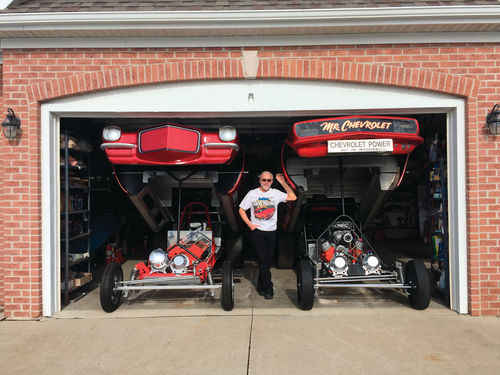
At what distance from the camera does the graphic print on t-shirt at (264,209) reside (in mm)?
4695

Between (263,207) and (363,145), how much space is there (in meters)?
1.59

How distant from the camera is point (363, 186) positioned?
20.2 feet

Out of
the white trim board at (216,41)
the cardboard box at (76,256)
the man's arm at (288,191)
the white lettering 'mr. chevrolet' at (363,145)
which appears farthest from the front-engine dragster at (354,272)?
the cardboard box at (76,256)

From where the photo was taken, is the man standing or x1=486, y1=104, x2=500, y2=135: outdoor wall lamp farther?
the man standing

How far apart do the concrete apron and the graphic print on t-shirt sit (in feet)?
4.13

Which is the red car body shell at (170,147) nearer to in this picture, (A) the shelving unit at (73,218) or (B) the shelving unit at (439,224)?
(A) the shelving unit at (73,218)

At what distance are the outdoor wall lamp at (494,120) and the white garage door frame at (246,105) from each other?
292 millimetres

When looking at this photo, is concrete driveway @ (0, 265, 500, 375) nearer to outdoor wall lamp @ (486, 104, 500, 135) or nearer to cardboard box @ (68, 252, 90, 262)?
cardboard box @ (68, 252, 90, 262)

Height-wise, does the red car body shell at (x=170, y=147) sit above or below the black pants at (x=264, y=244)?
above

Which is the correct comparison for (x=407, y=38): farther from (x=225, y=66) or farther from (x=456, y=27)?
(x=225, y=66)

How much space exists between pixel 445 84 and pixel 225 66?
2.92 meters

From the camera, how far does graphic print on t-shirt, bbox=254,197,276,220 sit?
15.4 ft

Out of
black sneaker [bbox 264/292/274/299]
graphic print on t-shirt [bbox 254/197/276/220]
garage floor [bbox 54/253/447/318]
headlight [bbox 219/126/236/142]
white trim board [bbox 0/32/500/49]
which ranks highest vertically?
white trim board [bbox 0/32/500/49]

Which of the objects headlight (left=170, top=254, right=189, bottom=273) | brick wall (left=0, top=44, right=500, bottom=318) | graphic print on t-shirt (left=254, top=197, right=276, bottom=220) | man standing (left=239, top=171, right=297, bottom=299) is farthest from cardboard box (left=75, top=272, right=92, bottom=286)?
graphic print on t-shirt (left=254, top=197, right=276, bottom=220)
